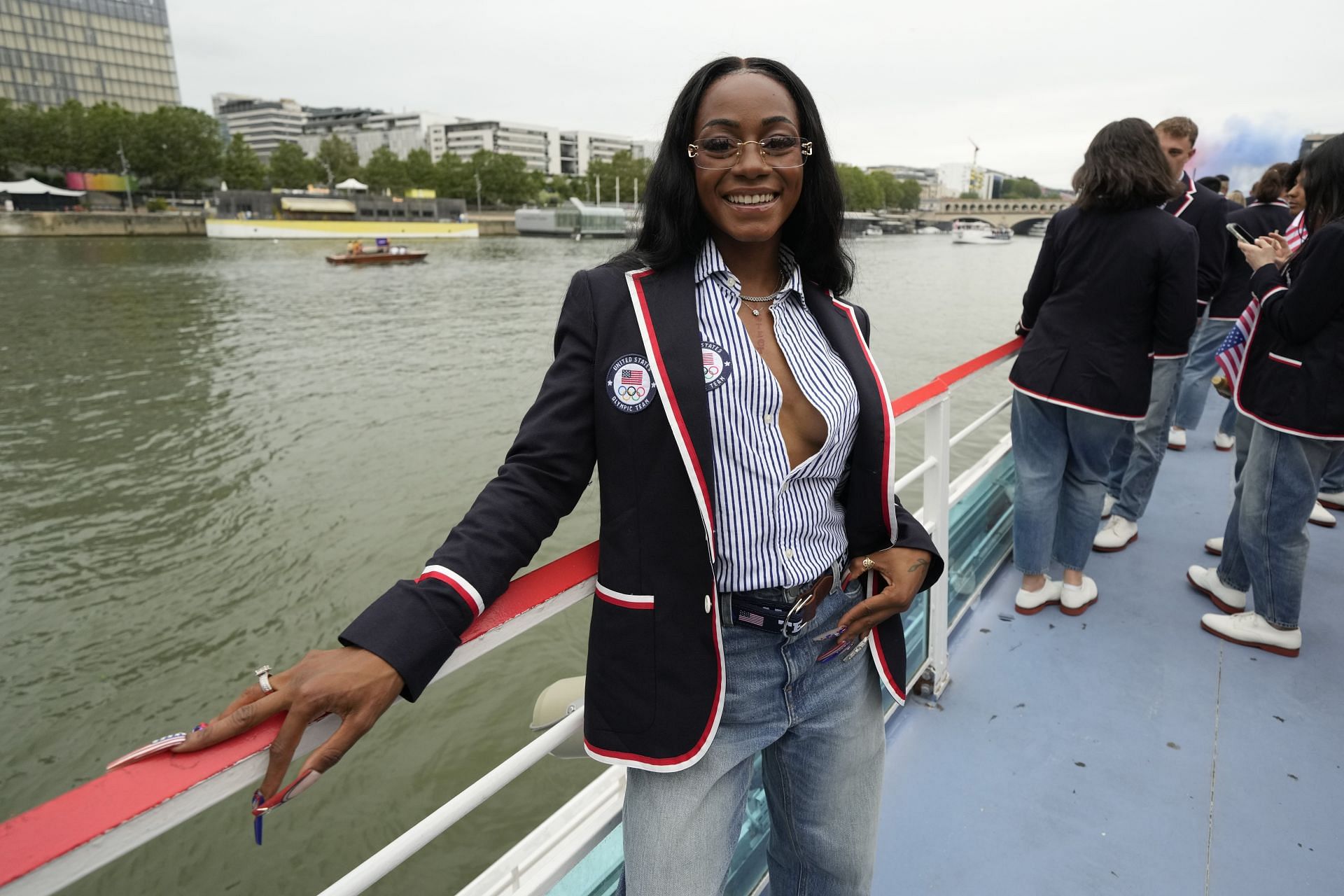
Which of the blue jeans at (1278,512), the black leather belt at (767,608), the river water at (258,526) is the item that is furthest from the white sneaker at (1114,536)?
the black leather belt at (767,608)

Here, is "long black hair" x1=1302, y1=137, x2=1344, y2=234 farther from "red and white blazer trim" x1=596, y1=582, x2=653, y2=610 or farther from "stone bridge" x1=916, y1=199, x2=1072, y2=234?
"stone bridge" x1=916, y1=199, x2=1072, y2=234

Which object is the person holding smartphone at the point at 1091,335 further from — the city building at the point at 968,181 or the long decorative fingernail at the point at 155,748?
the city building at the point at 968,181

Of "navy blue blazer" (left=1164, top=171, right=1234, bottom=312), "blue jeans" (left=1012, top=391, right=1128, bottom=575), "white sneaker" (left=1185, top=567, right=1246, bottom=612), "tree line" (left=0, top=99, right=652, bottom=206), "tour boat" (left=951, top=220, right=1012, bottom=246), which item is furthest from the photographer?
"tour boat" (left=951, top=220, right=1012, bottom=246)

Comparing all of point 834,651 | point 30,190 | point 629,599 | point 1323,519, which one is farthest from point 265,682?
point 30,190

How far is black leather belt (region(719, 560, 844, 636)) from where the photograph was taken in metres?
1.02

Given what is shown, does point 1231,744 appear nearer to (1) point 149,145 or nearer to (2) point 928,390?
(2) point 928,390

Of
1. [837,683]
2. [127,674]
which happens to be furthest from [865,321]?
[127,674]

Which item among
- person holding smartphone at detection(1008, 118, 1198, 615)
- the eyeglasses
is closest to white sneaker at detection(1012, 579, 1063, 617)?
person holding smartphone at detection(1008, 118, 1198, 615)

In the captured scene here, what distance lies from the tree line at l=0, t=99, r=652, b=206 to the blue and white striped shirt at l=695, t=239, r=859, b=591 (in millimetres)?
63061

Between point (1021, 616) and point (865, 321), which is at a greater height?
point (865, 321)

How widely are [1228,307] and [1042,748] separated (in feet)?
10.2

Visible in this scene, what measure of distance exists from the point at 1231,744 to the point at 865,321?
1.54m

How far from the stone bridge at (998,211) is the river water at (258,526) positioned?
190ft

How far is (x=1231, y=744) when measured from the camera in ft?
6.27
